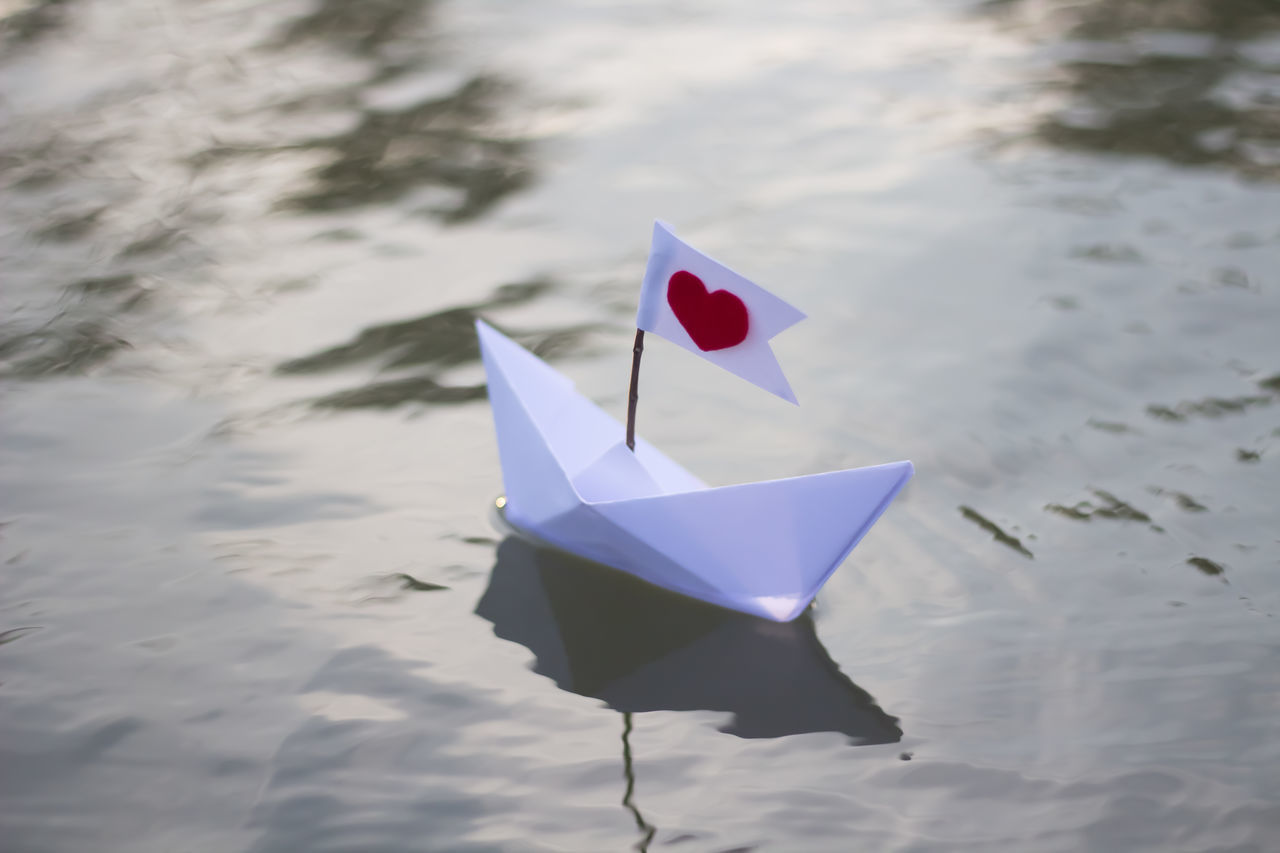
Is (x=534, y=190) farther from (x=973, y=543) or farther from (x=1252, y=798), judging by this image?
(x=1252, y=798)

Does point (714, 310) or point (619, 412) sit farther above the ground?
point (714, 310)

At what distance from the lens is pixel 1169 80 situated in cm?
307

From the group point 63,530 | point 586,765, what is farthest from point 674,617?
point 63,530

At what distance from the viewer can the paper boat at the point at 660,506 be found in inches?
58.9

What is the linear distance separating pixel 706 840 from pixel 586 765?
17 cm

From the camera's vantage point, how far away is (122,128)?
9.68ft

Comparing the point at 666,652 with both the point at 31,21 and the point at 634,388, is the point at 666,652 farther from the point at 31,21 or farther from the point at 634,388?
the point at 31,21

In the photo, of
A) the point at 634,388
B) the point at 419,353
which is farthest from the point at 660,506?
the point at 419,353

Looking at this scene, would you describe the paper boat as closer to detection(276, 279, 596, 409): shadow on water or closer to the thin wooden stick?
the thin wooden stick

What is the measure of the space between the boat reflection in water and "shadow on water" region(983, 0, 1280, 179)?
5.70ft

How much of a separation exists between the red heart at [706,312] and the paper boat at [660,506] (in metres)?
0.18

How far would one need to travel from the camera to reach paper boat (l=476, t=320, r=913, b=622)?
1496 millimetres

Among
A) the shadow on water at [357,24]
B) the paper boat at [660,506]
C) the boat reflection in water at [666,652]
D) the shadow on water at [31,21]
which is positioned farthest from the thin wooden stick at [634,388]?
the shadow on water at [31,21]

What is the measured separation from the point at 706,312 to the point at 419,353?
0.86 m
